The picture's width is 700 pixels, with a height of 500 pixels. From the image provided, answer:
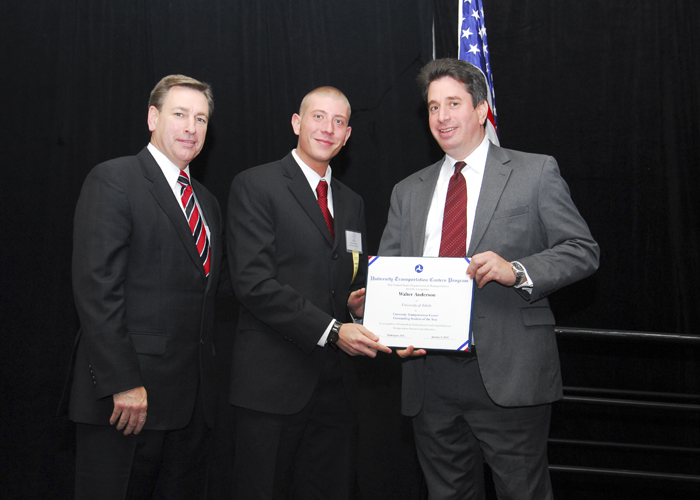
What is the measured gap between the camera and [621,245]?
10.8ft

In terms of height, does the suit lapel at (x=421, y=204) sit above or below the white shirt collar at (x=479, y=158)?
below

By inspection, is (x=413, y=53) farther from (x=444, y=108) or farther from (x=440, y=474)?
(x=440, y=474)

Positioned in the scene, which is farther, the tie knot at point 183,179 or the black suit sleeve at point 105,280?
the tie knot at point 183,179

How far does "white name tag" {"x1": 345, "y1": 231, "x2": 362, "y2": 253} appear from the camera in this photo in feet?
7.84

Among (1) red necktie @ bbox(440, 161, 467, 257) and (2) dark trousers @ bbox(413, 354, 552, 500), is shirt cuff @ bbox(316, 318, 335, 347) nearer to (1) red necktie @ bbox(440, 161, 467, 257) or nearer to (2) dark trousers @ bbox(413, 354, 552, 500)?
(2) dark trousers @ bbox(413, 354, 552, 500)

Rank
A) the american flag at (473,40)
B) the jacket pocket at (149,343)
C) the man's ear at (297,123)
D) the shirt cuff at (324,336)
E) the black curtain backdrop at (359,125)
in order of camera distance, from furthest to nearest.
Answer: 1. the black curtain backdrop at (359,125)
2. the american flag at (473,40)
3. the man's ear at (297,123)
4. the shirt cuff at (324,336)
5. the jacket pocket at (149,343)

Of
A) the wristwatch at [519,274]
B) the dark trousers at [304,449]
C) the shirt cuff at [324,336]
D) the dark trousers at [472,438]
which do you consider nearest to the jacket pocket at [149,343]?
the dark trousers at [304,449]

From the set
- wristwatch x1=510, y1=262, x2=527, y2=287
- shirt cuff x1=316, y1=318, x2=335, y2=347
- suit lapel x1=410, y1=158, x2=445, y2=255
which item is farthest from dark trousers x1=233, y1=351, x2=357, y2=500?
wristwatch x1=510, y1=262, x2=527, y2=287

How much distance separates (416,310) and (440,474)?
2.17 ft

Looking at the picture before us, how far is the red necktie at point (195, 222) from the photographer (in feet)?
6.93

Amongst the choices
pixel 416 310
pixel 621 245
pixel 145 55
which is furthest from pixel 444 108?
pixel 145 55

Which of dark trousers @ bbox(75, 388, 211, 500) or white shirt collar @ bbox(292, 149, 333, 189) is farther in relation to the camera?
white shirt collar @ bbox(292, 149, 333, 189)

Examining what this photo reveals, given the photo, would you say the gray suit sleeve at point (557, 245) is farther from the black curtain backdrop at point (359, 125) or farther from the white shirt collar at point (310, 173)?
the black curtain backdrop at point (359, 125)

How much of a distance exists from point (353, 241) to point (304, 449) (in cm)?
97
